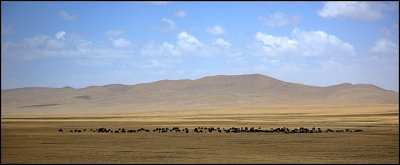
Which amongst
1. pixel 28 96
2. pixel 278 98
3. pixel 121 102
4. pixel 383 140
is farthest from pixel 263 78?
pixel 383 140

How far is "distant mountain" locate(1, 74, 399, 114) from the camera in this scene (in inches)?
5738

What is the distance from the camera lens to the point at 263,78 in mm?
189625

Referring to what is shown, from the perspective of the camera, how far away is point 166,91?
173 metres

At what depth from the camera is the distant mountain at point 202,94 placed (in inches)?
5738

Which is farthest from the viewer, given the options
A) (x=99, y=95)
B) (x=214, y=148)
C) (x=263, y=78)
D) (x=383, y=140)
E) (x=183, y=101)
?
(x=263, y=78)

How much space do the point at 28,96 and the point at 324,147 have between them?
164305mm

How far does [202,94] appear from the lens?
538ft

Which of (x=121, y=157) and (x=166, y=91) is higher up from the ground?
(x=166, y=91)

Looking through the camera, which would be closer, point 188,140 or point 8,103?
point 188,140

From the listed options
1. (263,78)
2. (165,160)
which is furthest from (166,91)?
(165,160)

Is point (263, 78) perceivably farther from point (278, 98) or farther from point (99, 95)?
point (99, 95)

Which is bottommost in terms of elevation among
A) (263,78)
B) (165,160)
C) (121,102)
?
(165,160)

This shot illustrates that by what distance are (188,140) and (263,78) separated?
159 meters

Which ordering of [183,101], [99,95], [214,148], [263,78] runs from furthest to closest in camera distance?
[263,78]
[99,95]
[183,101]
[214,148]
